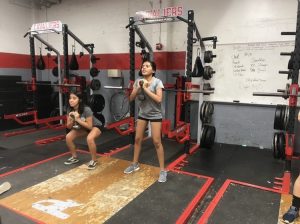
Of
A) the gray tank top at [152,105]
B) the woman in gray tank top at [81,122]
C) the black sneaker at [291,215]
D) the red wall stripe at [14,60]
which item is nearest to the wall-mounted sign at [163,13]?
the gray tank top at [152,105]

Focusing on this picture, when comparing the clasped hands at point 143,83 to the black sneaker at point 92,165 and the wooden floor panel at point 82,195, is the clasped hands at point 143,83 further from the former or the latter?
the black sneaker at point 92,165

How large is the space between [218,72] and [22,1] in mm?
4757

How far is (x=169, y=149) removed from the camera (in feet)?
13.8

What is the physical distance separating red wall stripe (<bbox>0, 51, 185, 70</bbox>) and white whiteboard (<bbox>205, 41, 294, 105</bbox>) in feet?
2.24

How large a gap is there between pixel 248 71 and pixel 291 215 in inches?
103

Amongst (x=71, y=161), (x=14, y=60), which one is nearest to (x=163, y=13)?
(x=71, y=161)

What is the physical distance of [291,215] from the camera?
212 centimetres

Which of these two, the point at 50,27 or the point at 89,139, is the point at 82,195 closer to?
the point at 89,139

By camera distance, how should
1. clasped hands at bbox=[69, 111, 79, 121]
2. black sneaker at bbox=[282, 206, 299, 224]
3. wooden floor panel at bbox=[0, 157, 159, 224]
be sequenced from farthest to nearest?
clasped hands at bbox=[69, 111, 79, 121] → wooden floor panel at bbox=[0, 157, 159, 224] → black sneaker at bbox=[282, 206, 299, 224]

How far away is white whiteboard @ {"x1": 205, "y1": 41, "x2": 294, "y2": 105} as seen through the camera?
13.1ft

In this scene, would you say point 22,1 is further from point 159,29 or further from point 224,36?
point 224,36

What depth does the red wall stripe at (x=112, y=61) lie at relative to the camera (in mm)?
4867

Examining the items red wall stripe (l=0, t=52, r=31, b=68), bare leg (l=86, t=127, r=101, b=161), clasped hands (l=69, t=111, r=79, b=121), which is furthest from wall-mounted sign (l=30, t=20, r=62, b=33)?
bare leg (l=86, t=127, r=101, b=161)

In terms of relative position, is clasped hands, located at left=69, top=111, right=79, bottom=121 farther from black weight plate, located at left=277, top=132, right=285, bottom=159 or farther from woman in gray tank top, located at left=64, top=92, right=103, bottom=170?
black weight plate, located at left=277, top=132, right=285, bottom=159
